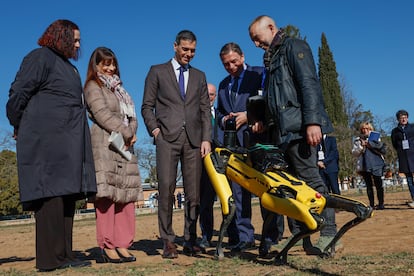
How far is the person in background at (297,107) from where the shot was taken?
427 cm

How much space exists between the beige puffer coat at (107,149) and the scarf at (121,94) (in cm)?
7

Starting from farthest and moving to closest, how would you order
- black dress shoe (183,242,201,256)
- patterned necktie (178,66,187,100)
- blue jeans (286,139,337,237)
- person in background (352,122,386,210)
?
person in background (352,122,386,210)
patterned necktie (178,66,187,100)
black dress shoe (183,242,201,256)
blue jeans (286,139,337,237)

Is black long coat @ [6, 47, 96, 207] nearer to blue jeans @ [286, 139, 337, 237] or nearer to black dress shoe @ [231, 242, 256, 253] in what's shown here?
black dress shoe @ [231, 242, 256, 253]

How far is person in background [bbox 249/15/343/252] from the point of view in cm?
427

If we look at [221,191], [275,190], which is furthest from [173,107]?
[275,190]

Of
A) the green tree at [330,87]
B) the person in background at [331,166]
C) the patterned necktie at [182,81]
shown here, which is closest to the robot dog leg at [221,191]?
the patterned necktie at [182,81]

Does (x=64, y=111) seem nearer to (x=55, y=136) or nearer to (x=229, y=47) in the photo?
(x=55, y=136)

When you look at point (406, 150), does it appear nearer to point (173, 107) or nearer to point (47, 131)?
point (173, 107)

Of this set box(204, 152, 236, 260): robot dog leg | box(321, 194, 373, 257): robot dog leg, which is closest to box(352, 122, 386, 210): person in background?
box(204, 152, 236, 260): robot dog leg

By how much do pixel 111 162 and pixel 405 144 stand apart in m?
8.29

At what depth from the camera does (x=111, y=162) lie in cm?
521

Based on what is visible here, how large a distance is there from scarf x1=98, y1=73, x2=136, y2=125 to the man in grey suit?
16cm

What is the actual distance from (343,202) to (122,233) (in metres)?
2.63

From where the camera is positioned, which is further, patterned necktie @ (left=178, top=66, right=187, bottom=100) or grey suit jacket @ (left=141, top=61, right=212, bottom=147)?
patterned necktie @ (left=178, top=66, right=187, bottom=100)
